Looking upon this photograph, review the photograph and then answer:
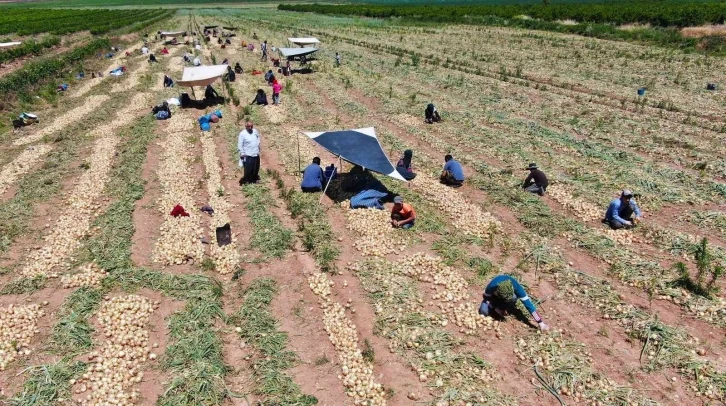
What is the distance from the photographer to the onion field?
321 inches

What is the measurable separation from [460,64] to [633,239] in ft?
91.6

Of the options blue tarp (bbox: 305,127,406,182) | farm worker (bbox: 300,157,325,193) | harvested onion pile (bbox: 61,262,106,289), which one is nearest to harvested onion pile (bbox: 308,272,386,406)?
blue tarp (bbox: 305,127,406,182)

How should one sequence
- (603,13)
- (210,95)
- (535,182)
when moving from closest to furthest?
(535,182), (210,95), (603,13)

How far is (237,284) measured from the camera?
35.4ft

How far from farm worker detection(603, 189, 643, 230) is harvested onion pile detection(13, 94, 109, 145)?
81.9 ft

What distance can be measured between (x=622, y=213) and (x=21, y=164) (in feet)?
75.2

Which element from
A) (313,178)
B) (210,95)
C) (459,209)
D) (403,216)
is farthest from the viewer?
(210,95)

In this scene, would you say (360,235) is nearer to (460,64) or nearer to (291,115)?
(291,115)

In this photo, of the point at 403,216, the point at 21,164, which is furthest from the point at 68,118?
the point at 403,216

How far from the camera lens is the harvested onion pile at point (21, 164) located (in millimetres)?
16156

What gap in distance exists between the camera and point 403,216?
42.6 feet

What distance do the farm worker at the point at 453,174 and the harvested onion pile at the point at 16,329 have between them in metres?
12.7

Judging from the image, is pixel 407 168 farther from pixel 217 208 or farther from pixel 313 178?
pixel 217 208

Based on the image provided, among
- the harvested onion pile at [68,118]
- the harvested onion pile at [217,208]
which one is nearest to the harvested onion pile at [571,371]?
the harvested onion pile at [217,208]
